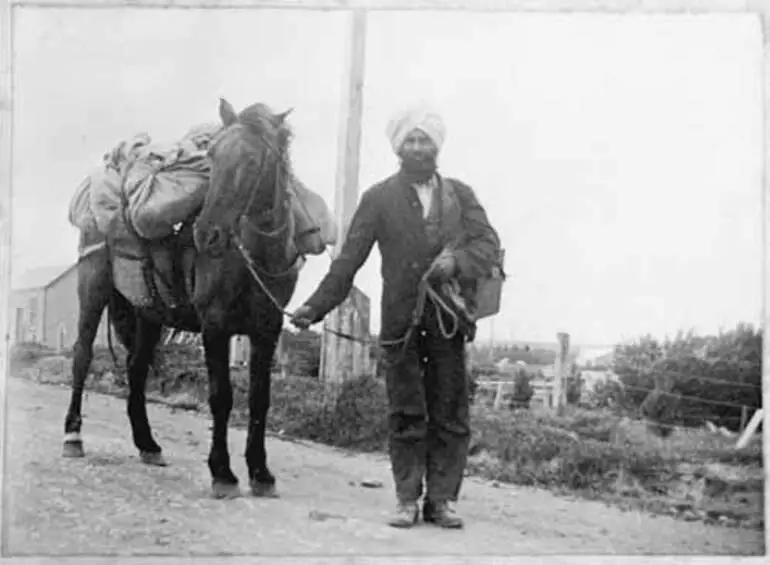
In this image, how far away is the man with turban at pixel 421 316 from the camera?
722 cm

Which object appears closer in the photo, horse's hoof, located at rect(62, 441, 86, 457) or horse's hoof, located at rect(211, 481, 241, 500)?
horse's hoof, located at rect(211, 481, 241, 500)

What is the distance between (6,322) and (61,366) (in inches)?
13.2

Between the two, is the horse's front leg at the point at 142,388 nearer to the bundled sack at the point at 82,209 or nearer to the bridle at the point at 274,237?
the bundled sack at the point at 82,209

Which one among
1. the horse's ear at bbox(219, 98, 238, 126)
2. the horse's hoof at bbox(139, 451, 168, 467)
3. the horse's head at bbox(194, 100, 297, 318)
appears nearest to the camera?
the horse's head at bbox(194, 100, 297, 318)

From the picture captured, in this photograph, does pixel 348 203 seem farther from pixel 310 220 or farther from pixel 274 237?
pixel 274 237

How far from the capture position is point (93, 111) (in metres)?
Result: 7.54

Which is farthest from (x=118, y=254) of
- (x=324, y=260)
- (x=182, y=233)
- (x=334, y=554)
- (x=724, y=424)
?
(x=724, y=424)

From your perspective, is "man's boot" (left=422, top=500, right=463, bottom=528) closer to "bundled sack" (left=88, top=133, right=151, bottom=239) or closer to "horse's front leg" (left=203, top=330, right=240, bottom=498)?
"horse's front leg" (left=203, top=330, right=240, bottom=498)

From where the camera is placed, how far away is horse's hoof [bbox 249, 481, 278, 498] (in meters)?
7.34

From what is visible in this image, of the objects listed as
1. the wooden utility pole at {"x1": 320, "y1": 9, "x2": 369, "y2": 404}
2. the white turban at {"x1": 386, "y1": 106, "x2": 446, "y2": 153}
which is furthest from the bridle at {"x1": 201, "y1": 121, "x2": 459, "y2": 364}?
the white turban at {"x1": 386, "y1": 106, "x2": 446, "y2": 153}

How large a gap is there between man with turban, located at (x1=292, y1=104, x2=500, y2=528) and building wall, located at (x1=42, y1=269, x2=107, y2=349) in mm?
1116

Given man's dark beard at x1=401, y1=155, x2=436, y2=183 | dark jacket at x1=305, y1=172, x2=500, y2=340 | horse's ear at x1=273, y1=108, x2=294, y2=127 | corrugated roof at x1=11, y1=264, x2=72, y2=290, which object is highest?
horse's ear at x1=273, y1=108, x2=294, y2=127

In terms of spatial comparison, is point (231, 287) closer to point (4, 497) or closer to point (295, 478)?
point (295, 478)

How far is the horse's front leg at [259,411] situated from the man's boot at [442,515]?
0.74 m
